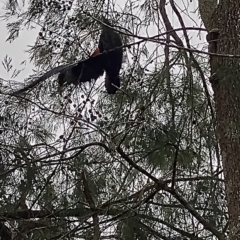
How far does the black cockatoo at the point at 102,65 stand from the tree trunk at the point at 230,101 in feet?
1.13

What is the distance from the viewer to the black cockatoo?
1.80 meters

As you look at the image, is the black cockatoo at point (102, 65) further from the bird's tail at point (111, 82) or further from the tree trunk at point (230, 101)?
the tree trunk at point (230, 101)

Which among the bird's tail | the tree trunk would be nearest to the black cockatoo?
the bird's tail

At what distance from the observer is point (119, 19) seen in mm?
1974

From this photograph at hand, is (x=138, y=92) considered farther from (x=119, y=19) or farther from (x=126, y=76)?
(x=119, y=19)

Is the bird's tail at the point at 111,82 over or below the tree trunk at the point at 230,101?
over

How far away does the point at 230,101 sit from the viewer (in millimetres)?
1564

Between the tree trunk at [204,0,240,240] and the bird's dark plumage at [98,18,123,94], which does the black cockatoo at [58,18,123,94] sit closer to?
the bird's dark plumage at [98,18,123,94]

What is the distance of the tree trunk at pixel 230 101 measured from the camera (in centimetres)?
148

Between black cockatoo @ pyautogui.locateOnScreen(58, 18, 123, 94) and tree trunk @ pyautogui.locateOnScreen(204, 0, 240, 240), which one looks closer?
tree trunk @ pyautogui.locateOnScreen(204, 0, 240, 240)

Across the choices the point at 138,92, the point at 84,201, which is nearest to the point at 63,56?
the point at 138,92

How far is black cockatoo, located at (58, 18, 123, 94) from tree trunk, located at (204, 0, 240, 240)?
0.35 metres

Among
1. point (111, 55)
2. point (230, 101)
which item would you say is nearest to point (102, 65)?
point (111, 55)

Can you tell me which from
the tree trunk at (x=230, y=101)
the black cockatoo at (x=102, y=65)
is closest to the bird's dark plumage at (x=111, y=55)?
the black cockatoo at (x=102, y=65)
